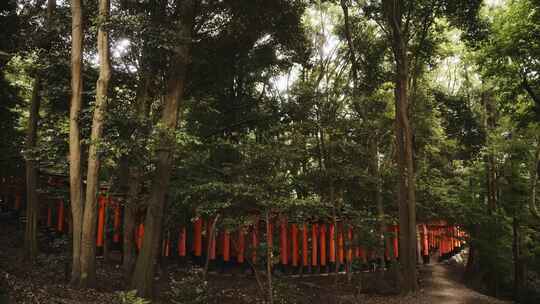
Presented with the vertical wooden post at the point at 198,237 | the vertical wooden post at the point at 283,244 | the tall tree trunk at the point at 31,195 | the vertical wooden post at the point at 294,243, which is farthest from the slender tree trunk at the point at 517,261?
the tall tree trunk at the point at 31,195

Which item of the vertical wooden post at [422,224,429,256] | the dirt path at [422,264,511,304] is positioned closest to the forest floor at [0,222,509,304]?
the dirt path at [422,264,511,304]

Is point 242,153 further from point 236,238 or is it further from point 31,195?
point 31,195

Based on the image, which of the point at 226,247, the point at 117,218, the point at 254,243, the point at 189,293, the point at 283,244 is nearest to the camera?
the point at 189,293

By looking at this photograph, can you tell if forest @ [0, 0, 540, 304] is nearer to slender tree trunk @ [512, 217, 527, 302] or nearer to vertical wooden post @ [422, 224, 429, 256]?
slender tree trunk @ [512, 217, 527, 302]

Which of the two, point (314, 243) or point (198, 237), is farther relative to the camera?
point (314, 243)

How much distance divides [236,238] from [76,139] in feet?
20.6

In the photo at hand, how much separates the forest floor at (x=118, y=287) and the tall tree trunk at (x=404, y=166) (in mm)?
899

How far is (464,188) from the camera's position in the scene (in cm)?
1528

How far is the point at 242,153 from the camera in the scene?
8.88m

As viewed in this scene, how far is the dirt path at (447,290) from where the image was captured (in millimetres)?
11891

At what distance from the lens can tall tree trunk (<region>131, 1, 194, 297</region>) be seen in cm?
864

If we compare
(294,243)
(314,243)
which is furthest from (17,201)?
(314,243)

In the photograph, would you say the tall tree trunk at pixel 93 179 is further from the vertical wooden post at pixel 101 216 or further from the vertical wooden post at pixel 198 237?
the vertical wooden post at pixel 198 237

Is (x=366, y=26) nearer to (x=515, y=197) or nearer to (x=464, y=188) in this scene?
(x=464, y=188)
